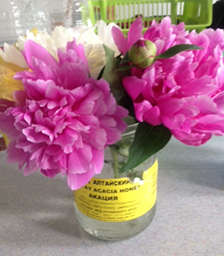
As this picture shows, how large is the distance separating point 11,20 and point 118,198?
1.03m

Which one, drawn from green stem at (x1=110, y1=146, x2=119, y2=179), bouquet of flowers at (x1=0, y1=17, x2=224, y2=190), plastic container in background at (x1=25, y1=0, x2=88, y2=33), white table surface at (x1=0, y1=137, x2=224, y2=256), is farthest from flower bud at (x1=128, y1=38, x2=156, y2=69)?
plastic container in background at (x1=25, y1=0, x2=88, y2=33)

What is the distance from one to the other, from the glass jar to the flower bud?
0.09 m

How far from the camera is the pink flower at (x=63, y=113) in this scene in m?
0.21

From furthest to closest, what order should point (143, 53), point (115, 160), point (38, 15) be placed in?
point (38, 15) → point (115, 160) → point (143, 53)

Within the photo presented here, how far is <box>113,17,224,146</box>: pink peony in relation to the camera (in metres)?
0.21

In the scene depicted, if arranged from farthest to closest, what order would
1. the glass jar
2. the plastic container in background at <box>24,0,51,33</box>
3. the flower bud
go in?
the plastic container in background at <box>24,0,51,33</box>, the glass jar, the flower bud

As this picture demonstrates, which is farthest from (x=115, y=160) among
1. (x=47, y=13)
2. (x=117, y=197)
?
(x=47, y=13)

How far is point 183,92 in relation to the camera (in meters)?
0.22

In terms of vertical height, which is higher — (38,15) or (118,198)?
(38,15)

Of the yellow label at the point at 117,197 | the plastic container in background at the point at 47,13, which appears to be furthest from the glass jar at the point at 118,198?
the plastic container in background at the point at 47,13

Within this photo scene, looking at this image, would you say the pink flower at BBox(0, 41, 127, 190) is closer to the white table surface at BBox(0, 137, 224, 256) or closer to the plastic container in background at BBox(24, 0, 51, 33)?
the white table surface at BBox(0, 137, 224, 256)

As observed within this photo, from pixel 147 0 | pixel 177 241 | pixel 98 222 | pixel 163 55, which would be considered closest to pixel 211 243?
pixel 177 241

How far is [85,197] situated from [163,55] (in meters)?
0.21

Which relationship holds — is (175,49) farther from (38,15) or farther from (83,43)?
(38,15)
